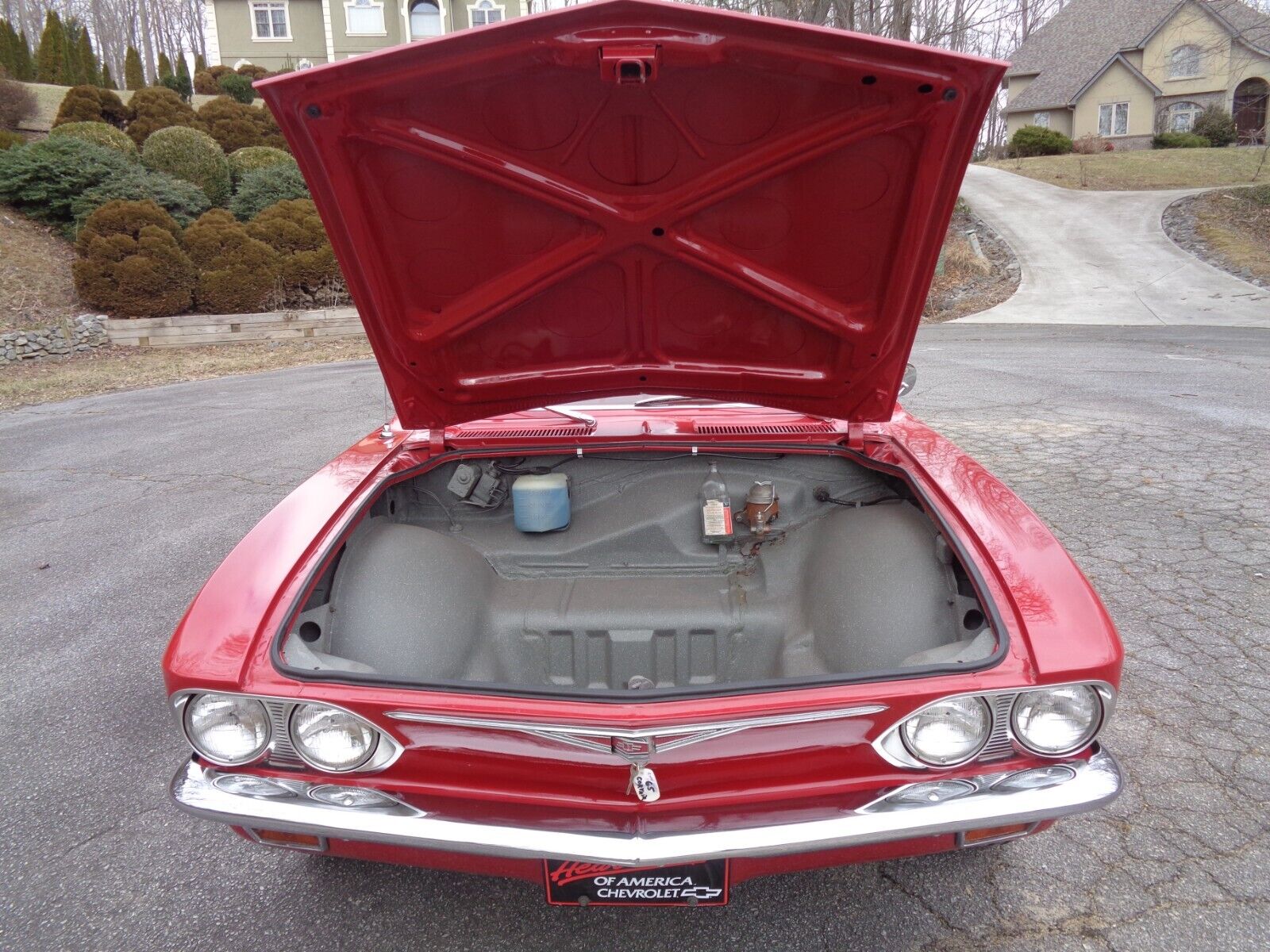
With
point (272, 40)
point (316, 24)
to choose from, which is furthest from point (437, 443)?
point (272, 40)

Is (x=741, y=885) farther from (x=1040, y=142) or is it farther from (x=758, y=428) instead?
(x=1040, y=142)

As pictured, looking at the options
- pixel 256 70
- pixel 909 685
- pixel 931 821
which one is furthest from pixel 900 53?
pixel 256 70

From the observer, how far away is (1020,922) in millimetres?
1895

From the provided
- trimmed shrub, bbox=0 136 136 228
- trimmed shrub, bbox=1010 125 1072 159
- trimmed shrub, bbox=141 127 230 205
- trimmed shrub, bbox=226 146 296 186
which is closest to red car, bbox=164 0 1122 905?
trimmed shrub, bbox=0 136 136 228

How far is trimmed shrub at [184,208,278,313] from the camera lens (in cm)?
1226

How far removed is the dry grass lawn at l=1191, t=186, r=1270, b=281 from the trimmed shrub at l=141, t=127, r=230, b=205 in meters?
18.6

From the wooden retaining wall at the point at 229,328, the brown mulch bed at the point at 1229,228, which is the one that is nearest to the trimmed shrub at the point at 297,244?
the wooden retaining wall at the point at 229,328

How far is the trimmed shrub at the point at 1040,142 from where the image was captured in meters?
27.0

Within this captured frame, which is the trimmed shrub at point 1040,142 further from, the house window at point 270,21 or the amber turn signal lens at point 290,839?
the amber turn signal lens at point 290,839

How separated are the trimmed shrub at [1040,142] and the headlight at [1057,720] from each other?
30.8 meters

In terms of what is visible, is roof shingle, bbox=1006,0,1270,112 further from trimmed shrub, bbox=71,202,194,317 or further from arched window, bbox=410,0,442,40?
trimmed shrub, bbox=71,202,194,317

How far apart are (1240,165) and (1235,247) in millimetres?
8710

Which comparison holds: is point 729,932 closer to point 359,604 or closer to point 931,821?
point 931,821

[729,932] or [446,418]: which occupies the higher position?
[446,418]
